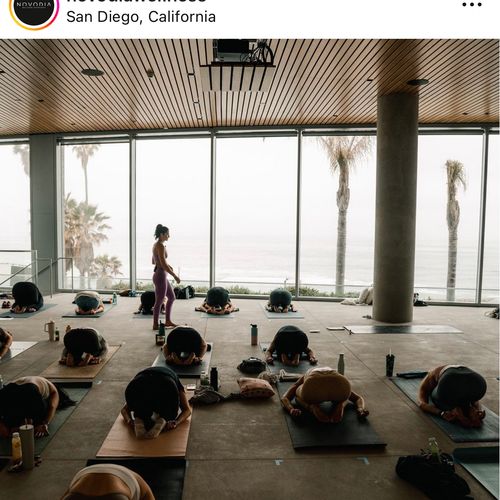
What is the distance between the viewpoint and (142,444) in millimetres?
3318

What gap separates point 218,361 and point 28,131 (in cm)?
794

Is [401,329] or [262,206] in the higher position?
[262,206]

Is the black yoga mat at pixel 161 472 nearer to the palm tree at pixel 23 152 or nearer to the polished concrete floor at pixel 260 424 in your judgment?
the polished concrete floor at pixel 260 424

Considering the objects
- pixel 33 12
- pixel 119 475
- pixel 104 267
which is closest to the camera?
pixel 33 12

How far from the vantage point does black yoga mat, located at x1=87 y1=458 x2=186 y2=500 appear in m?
2.80

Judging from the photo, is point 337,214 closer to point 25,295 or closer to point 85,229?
point 85,229

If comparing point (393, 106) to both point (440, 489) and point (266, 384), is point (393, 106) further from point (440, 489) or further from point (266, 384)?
point (440, 489)

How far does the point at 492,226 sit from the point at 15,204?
33.9 meters

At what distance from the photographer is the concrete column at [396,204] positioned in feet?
25.6

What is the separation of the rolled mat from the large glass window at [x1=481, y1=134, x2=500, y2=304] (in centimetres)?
211

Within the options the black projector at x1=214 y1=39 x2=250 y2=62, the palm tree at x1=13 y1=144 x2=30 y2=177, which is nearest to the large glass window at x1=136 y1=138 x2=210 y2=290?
the palm tree at x1=13 y1=144 x2=30 y2=177

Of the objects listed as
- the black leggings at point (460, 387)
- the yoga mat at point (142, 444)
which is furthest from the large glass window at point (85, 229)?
the black leggings at point (460, 387)

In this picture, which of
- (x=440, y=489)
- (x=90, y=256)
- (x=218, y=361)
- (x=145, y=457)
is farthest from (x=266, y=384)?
(x=90, y=256)

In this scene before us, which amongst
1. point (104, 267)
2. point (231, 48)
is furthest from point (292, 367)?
point (104, 267)
